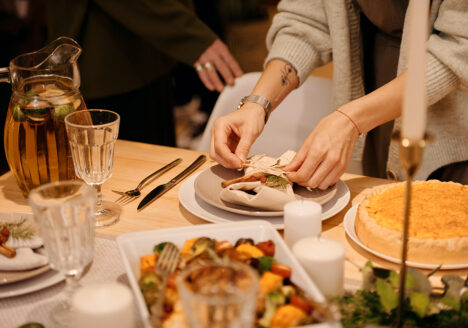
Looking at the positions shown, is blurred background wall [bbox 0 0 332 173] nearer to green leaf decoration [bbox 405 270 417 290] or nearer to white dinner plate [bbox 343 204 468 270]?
white dinner plate [bbox 343 204 468 270]

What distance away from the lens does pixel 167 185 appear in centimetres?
149

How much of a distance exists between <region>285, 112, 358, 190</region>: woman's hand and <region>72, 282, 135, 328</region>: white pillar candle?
633 millimetres

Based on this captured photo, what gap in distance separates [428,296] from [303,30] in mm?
1192

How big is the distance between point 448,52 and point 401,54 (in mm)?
205

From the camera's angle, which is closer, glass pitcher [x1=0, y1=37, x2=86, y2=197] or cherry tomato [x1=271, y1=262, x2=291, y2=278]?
cherry tomato [x1=271, y1=262, x2=291, y2=278]

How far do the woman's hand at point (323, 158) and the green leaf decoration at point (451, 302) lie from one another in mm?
519

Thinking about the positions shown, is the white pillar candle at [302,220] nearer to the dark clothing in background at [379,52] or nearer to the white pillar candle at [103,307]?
the white pillar candle at [103,307]

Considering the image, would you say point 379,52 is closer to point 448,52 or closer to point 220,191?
point 448,52

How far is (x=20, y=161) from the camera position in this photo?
1372 mm

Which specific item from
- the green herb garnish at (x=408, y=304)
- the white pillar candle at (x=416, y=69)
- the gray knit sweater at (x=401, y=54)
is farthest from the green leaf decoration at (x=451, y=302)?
the gray knit sweater at (x=401, y=54)

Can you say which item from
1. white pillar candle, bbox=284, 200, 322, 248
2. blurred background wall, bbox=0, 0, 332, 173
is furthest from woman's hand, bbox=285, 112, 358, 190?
blurred background wall, bbox=0, 0, 332, 173

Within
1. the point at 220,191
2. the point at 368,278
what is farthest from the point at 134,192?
the point at 368,278

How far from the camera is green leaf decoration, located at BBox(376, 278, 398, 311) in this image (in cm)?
87

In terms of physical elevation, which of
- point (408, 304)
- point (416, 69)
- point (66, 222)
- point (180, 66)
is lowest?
point (180, 66)
